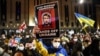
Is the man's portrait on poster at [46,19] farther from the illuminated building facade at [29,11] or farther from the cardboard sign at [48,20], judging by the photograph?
the illuminated building facade at [29,11]

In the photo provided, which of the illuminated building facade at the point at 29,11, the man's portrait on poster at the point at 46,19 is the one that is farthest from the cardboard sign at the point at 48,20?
the illuminated building facade at the point at 29,11

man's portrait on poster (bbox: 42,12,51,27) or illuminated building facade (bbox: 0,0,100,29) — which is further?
illuminated building facade (bbox: 0,0,100,29)

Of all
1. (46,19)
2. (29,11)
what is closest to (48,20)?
(46,19)

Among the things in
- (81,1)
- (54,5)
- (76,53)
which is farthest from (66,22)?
(54,5)

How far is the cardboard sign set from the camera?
4438 mm

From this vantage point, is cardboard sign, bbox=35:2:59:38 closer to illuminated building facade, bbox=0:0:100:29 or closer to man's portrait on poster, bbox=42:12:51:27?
man's portrait on poster, bbox=42:12:51:27

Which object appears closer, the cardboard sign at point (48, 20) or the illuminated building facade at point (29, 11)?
the cardboard sign at point (48, 20)

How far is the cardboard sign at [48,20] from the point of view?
4.44 metres

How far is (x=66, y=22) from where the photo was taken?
35469 millimetres

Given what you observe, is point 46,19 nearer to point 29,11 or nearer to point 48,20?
point 48,20

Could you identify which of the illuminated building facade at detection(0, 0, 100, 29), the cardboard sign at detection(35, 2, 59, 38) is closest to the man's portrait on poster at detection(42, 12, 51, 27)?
the cardboard sign at detection(35, 2, 59, 38)

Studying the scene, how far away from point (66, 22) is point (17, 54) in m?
31.4

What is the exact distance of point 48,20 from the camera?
4473 millimetres

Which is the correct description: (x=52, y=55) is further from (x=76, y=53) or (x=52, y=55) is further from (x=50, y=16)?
(x=76, y=53)
